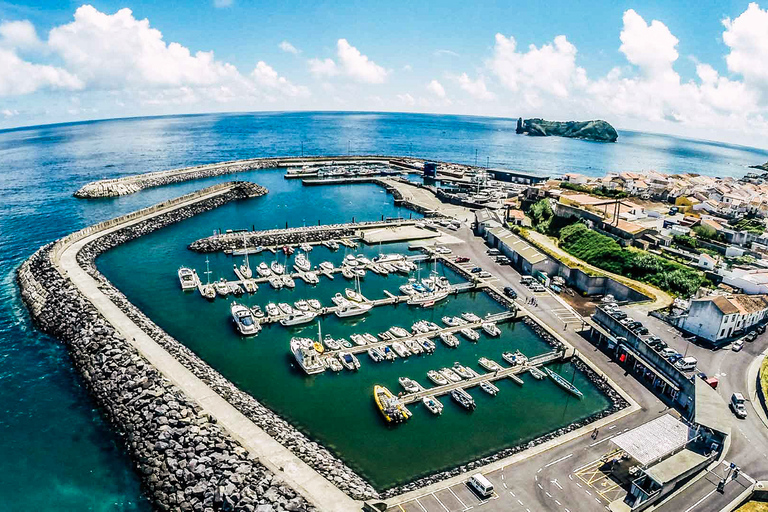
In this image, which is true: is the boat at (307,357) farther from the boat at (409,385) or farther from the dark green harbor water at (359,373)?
the boat at (409,385)

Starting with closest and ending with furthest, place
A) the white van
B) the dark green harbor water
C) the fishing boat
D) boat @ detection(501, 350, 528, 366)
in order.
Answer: the white van, the dark green harbor water, boat @ detection(501, 350, 528, 366), the fishing boat

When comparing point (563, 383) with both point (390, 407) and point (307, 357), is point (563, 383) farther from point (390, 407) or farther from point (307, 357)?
point (307, 357)

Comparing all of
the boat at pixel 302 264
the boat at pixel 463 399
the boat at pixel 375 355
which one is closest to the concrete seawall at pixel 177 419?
the boat at pixel 375 355

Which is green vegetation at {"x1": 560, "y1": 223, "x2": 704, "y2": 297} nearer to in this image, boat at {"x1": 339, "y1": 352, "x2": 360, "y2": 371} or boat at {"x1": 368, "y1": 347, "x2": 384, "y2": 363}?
boat at {"x1": 368, "y1": 347, "x2": 384, "y2": 363}

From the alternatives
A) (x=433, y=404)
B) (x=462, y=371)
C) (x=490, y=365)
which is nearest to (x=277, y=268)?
(x=462, y=371)

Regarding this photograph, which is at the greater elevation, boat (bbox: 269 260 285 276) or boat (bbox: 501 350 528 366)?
boat (bbox: 269 260 285 276)

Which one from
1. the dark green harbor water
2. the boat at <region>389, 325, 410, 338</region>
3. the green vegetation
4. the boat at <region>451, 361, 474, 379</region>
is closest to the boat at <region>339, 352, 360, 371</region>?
the dark green harbor water

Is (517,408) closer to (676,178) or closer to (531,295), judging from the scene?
(531,295)
